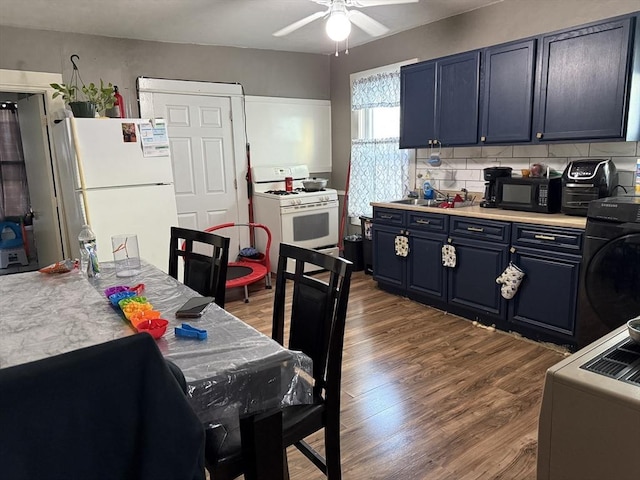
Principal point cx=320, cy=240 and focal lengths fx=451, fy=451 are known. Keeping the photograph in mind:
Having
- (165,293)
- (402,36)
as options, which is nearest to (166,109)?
(402,36)

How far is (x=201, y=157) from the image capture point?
15.8ft

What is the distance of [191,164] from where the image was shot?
476 cm

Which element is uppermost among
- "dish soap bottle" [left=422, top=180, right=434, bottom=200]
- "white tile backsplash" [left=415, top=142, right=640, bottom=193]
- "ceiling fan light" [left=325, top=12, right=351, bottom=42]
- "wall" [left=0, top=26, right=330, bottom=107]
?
"wall" [left=0, top=26, right=330, bottom=107]

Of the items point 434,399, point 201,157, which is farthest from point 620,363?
point 201,157

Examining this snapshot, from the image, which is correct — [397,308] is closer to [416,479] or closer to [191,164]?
[416,479]

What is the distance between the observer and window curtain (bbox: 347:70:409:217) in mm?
4680

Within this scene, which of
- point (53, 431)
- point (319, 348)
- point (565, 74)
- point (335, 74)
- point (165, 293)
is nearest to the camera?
point (53, 431)

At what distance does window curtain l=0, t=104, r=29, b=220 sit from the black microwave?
590 centimetres

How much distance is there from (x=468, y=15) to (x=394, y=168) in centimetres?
156

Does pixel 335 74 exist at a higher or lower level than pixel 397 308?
higher

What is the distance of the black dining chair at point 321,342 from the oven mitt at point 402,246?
228 cm

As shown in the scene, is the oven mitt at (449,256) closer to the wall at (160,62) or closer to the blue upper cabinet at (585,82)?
the blue upper cabinet at (585,82)

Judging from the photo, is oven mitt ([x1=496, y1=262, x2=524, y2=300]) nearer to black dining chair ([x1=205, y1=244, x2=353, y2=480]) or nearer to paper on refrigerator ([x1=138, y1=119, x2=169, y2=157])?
black dining chair ([x1=205, y1=244, x2=353, y2=480])

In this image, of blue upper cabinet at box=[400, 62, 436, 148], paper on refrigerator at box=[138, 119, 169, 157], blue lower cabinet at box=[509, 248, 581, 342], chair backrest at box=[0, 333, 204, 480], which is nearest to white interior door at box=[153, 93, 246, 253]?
paper on refrigerator at box=[138, 119, 169, 157]
